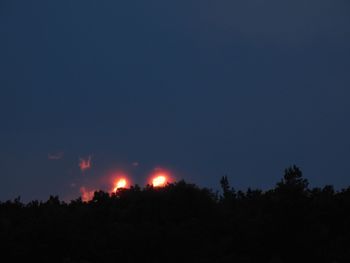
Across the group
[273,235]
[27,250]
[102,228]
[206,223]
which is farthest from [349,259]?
[27,250]

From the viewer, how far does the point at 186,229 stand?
66.1ft

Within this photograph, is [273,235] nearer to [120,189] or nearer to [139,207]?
[139,207]

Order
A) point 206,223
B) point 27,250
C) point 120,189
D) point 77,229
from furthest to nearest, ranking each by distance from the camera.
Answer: point 120,189
point 206,223
point 77,229
point 27,250

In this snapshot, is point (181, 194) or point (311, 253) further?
point (181, 194)

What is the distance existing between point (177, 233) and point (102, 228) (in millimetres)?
3893

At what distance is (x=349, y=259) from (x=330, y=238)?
241 cm

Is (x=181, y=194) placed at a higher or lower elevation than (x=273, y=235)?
higher

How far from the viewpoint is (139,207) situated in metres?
24.2

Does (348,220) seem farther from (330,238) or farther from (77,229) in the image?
(77,229)

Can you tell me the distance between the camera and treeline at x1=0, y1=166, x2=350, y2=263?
19703 millimetres

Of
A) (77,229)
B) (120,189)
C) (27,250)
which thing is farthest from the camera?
(120,189)

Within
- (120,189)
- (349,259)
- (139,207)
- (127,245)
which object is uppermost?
(120,189)

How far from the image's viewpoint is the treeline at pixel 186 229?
19703mm

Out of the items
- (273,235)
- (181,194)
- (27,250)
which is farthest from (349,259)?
(27,250)
